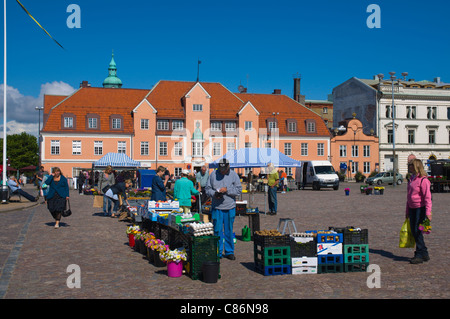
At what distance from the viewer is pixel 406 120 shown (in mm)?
72062

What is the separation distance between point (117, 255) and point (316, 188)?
→ 33302 millimetres

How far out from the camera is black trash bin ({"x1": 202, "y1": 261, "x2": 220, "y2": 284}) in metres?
8.16

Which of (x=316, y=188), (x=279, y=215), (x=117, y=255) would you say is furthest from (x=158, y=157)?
(x=117, y=255)

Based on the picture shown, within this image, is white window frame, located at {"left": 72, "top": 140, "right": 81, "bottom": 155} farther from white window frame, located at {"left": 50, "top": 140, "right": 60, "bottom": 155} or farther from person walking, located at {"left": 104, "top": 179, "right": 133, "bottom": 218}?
person walking, located at {"left": 104, "top": 179, "right": 133, "bottom": 218}

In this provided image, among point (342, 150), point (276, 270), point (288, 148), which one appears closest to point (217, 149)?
point (288, 148)

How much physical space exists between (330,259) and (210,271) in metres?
2.22

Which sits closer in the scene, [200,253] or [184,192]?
[200,253]

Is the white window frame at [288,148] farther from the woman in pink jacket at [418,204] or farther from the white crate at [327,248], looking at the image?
the white crate at [327,248]

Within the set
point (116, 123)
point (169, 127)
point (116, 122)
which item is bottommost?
point (169, 127)

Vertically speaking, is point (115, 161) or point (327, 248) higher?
point (115, 161)

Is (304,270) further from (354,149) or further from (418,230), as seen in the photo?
(354,149)

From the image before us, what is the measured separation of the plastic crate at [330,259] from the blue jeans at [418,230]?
5.55 feet

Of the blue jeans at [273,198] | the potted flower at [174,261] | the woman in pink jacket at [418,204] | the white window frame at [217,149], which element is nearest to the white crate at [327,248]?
the woman in pink jacket at [418,204]
